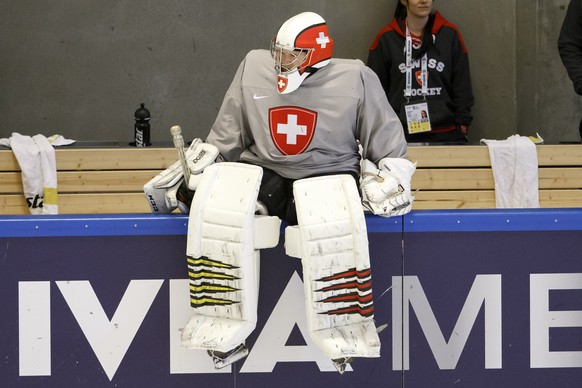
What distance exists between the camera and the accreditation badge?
22.7 feet

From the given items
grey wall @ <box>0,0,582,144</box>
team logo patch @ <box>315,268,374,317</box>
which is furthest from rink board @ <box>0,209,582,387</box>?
grey wall @ <box>0,0,582,144</box>

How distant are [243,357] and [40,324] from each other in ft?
2.33

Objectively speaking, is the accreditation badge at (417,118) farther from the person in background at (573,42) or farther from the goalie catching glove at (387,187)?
the goalie catching glove at (387,187)

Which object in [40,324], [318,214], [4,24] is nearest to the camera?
[318,214]

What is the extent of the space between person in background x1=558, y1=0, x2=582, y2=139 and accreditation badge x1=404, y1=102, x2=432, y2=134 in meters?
0.97

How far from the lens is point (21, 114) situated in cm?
784

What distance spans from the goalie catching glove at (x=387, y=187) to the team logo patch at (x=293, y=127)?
243mm

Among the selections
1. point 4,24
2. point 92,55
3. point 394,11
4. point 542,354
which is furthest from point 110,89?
point 542,354

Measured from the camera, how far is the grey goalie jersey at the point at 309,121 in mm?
3811

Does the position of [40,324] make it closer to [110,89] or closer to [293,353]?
[293,353]

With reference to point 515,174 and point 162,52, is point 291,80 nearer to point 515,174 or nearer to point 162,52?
point 515,174

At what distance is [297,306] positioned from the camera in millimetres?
3705

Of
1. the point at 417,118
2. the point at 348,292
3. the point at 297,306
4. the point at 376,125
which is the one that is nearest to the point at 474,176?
the point at 417,118

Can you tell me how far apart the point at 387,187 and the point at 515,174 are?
269 cm
